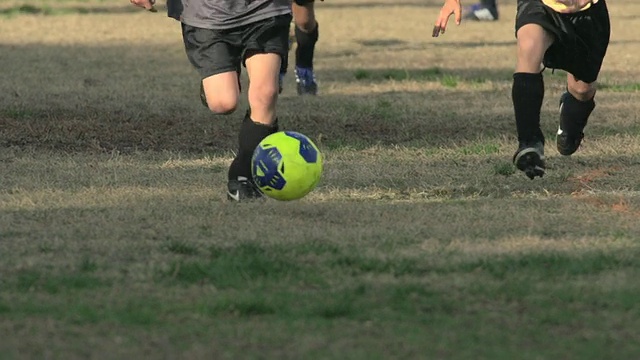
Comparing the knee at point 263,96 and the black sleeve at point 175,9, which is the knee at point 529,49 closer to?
the knee at point 263,96

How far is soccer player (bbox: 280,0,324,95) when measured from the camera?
12.5m

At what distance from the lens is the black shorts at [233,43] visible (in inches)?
303

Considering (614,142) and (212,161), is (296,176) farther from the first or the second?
(614,142)

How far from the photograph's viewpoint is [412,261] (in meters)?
6.06

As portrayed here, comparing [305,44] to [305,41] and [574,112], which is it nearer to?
[305,41]

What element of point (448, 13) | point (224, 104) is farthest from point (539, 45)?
point (224, 104)

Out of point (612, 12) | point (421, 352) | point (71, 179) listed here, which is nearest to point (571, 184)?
point (71, 179)

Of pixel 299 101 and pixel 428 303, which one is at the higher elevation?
pixel 428 303

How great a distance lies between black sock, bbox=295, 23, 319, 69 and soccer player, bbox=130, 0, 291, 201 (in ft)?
15.0

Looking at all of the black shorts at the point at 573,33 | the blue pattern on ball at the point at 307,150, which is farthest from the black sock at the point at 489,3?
the blue pattern on ball at the point at 307,150

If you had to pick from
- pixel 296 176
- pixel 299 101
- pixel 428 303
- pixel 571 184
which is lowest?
pixel 299 101

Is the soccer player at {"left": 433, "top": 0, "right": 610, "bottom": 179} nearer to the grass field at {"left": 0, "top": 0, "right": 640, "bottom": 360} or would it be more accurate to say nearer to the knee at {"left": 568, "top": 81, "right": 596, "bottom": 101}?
the grass field at {"left": 0, "top": 0, "right": 640, "bottom": 360}

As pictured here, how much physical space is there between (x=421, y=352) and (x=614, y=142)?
563 centimetres

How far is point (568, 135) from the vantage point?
8.90 m
